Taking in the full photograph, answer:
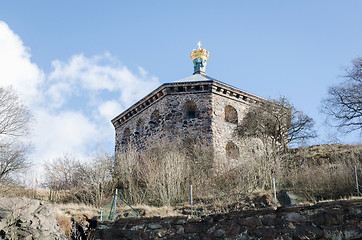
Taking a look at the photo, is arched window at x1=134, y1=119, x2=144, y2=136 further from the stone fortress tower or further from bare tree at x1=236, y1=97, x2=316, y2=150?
bare tree at x1=236, y1=97, x2=316, y2=150

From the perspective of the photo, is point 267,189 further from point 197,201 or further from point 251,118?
point 251,118

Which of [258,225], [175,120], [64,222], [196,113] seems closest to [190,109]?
[196,113]

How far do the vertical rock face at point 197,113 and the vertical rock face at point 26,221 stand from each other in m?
10.5

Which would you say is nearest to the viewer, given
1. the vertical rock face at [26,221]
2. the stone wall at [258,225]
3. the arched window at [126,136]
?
the stone wall at [258,225]

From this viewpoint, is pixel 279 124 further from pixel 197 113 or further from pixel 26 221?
pixel 26 221

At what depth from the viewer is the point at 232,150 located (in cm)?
1989

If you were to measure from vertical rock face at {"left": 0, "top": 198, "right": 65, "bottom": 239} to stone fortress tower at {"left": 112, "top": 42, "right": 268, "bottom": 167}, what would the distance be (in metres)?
10.6

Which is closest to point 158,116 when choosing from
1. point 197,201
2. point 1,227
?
point 197,201

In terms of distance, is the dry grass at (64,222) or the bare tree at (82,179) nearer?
the dry grass at (64,222)

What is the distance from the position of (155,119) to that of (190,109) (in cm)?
215

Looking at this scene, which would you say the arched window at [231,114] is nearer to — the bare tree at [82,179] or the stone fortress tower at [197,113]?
the stone fortress tower at [197,113]

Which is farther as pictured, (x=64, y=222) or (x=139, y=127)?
(x=139, y=127)

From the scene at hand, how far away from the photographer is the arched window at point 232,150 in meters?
19.1

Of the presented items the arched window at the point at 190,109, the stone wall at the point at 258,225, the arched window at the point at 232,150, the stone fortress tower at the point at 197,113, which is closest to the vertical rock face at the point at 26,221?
the stone wall at the point at 258,225
